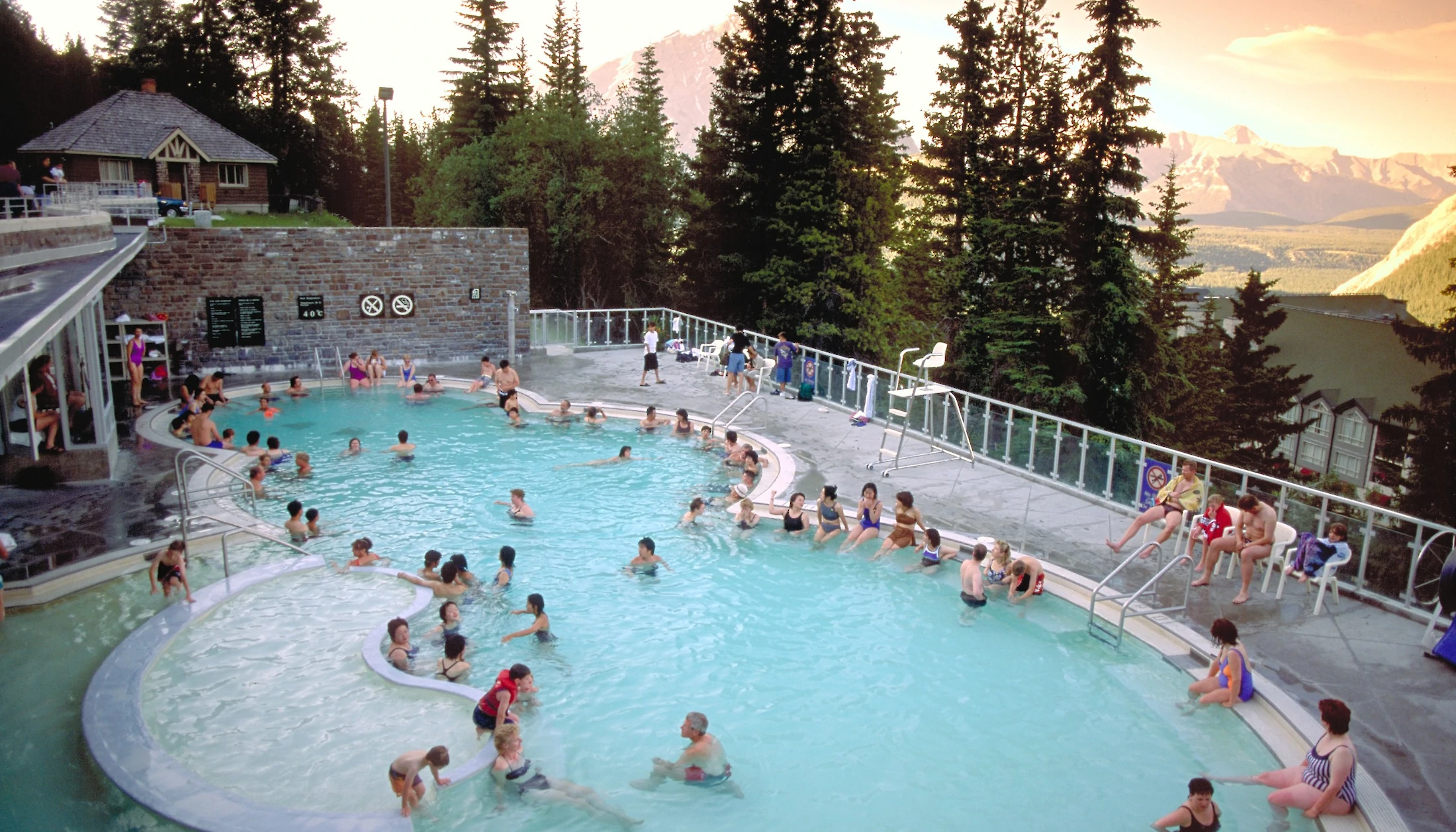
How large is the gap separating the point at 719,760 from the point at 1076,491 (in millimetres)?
8090

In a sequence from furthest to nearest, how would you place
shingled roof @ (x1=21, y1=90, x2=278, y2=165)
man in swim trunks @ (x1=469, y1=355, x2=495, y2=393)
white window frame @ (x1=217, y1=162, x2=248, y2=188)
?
white window frame @ (x1=217, y1=162, x2=248, y2=188) → shingled roof @ (x1=21, y1=90, x2=278, y2=165) → man in swim trunks @ (x1=469, y1=355, x2=495, y2=393)

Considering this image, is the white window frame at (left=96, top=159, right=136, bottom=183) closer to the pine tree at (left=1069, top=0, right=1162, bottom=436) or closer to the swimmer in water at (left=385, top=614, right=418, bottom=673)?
the pine tree at (left=1069, top=0, right=1162, bottom=436)

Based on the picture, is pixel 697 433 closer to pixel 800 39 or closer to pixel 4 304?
pixel 4 304

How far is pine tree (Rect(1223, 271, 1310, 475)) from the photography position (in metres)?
40.1

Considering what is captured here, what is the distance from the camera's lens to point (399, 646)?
31.0ft

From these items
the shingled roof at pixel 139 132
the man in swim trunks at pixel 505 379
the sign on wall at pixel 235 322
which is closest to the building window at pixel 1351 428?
the man in swim trunks at pixel 505 379

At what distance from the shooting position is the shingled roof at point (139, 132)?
119ft

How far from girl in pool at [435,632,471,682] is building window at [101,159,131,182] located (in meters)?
36.9

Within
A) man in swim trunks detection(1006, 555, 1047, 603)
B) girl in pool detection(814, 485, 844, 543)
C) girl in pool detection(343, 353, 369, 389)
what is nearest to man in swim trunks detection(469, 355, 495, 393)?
girl in pool detection(343, 353, 369, 389)

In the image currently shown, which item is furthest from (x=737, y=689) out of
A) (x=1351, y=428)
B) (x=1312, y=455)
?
(x=1312, y=455)

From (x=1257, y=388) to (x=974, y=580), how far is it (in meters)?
36.5

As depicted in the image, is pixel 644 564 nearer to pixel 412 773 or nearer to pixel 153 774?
pixel 412 773

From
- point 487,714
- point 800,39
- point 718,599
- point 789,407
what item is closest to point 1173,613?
point 718,599

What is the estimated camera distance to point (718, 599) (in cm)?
1152
